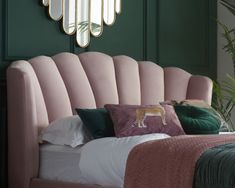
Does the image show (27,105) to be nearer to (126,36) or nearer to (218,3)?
(126,36)

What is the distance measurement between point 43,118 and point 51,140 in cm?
20

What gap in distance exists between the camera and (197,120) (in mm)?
3535

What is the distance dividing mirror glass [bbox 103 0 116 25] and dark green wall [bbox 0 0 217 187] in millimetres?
73

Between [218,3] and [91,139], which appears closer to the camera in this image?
[91,139]

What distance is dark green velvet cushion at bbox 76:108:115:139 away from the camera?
329 cm

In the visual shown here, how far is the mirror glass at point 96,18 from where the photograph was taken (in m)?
4.21

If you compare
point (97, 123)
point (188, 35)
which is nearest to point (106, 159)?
point (97, 123)

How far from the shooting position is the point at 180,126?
3430 mm

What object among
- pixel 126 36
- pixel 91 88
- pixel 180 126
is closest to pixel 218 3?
pixel 126 36

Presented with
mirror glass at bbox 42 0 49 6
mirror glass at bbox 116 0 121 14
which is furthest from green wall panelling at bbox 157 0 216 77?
mirror glass at bbox 42 0 49 6

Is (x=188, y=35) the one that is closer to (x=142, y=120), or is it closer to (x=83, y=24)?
(x=83, y=24)

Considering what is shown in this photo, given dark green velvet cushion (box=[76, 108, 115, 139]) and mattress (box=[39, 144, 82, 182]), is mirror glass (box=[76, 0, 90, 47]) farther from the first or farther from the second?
mattress (box=[39, 144, 82, 182])

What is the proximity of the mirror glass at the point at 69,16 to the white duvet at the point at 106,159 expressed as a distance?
1.17 metres

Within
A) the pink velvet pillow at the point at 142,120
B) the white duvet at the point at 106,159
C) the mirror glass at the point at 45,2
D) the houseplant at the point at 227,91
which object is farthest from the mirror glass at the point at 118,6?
the white duvet at the point at 106,159
